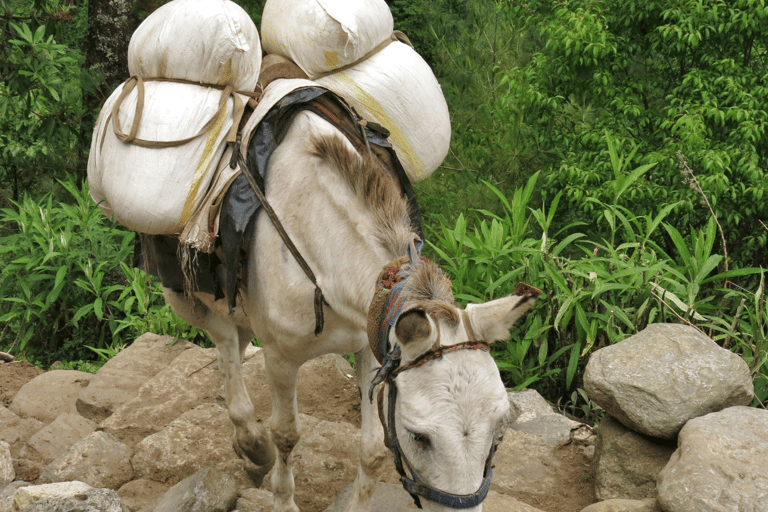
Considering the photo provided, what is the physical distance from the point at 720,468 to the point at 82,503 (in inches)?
110

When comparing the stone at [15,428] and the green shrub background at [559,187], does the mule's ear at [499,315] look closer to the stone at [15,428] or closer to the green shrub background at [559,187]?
the green shrub background at [559,187]

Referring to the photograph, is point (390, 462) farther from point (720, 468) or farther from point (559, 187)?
point (559, 187)

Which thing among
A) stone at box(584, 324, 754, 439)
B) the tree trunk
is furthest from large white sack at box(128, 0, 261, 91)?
the tree trunk

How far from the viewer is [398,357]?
6.95 feet

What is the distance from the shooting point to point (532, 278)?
4.77 m

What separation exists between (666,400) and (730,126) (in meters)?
2.88

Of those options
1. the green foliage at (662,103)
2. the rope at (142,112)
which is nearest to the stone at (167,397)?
Answer: the rope at (142,112)

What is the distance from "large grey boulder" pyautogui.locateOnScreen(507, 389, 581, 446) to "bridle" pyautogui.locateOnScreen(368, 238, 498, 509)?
86.1 inches

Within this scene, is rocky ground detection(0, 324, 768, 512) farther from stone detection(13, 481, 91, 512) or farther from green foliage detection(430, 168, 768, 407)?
green foliage detection(430, 168, 768, 407)

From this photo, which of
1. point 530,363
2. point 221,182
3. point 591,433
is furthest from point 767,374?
point 221,182

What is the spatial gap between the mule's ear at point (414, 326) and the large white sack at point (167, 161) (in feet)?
4.59

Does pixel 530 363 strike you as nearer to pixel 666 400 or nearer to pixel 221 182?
pixel 666 400

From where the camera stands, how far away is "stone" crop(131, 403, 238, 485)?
12.9 feet

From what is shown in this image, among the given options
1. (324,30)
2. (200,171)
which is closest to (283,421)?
(200,171)
